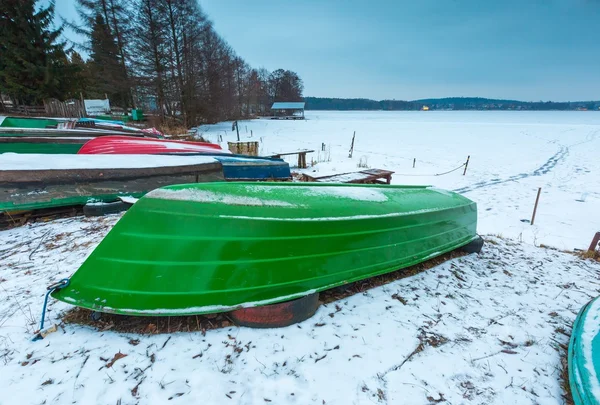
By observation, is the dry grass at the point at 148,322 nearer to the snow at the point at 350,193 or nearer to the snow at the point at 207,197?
the snow at the point at 207,197

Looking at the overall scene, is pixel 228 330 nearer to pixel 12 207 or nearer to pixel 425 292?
pixel 425 292

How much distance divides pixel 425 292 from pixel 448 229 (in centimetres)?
85

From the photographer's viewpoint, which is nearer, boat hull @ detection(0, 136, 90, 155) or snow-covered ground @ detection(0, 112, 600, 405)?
snow-covered ground @ detection(0, 112, 600, 405)

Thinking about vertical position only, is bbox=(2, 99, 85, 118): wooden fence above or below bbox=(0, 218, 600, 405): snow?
above

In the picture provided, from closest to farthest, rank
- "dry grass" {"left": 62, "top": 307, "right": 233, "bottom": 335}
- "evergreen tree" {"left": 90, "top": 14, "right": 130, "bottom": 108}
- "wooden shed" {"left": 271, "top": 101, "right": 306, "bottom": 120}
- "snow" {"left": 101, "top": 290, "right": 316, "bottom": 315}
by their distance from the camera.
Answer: "snow" {"left": 101, "top": 290, "right": 316, "bottom": 315} < "dry grass" {"left": 62, "top": 307, "right": 233, "bottom": 335} < "evergreen tree" {"left": 90, "top": 14, "right": 130, "bottom": 108} < "wooden shed" {"left": 271, "top": 101, "right": 306, "bottom": 120}

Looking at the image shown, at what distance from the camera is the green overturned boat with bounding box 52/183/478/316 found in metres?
1.80

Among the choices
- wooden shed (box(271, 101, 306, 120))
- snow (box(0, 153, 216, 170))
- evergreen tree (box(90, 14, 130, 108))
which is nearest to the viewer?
snow (box(0, 153, 216, 170))

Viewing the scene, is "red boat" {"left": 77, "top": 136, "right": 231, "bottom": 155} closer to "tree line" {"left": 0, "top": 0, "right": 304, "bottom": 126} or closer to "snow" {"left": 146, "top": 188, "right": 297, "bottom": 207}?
"snow" {"left": 146, "top": 188, "right": 297, "bottom": 207}

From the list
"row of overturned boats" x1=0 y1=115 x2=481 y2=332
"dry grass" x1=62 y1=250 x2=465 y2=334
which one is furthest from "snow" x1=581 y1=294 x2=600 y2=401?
"dry grass" x1=62 y1=250 x2=465 y2=334

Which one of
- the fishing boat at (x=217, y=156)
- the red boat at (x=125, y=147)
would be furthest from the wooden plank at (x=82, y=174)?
the red boat at (x=125, y=147)

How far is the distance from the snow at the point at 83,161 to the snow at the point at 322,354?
1607 mm

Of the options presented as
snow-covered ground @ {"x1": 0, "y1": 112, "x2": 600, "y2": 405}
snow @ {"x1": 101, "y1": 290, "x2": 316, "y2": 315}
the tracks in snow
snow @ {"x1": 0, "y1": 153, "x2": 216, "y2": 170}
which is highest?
snow @ {"x1": 0, "y1": 153, "x2": 216, "y2": 170}

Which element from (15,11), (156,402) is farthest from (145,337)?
(15,11)

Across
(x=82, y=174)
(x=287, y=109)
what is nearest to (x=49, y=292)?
(x=82, y=174)
